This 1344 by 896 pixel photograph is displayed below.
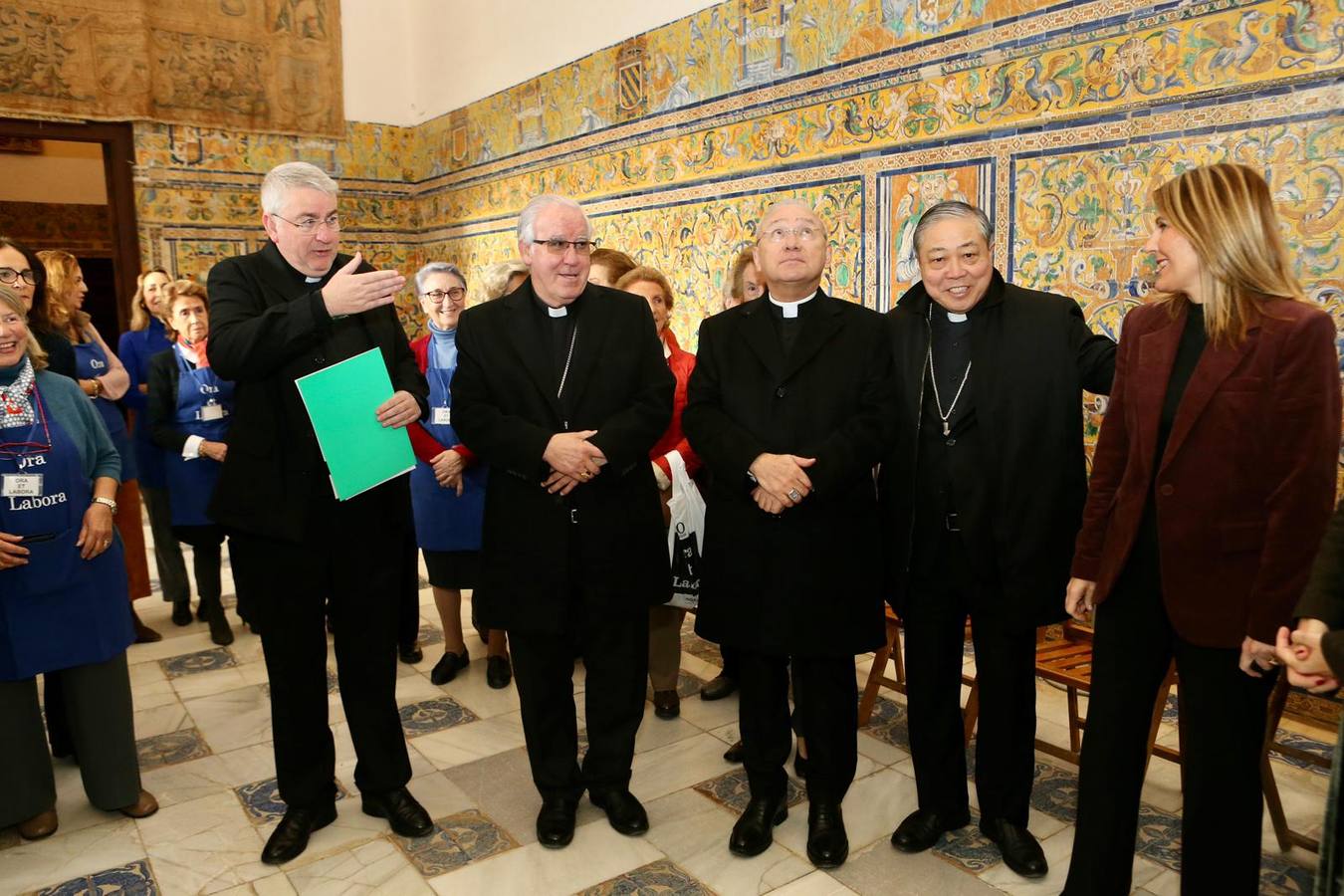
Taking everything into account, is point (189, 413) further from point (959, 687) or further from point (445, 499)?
point (959, 687)

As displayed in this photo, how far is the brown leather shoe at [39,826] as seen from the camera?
2.96 metres

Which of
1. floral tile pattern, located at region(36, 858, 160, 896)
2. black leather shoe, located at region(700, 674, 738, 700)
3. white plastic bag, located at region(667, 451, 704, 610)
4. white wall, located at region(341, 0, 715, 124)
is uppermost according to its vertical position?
white wall, located at region(341, 0, 715, 124)

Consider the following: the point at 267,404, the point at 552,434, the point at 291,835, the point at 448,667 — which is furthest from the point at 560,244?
the point at 448,667

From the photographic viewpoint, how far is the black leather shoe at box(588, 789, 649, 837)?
2914 mm

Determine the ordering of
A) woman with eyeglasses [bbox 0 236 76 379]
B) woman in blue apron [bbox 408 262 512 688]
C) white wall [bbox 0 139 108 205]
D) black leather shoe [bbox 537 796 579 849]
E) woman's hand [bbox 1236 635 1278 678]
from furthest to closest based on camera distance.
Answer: white wall [bbox 0 139 108 205] → woman in blue apron [bbox 408 262 512 688] → woman with eyeglasses [bbox 0 236 76 379] → black leather shoe [bbox 537 796 579 849] → woman's hand [bbox 1236 635 1278 678]

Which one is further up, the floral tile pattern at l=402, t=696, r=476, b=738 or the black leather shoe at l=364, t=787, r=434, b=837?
the black leather shoe at l=364, t=787, r=434, b=837

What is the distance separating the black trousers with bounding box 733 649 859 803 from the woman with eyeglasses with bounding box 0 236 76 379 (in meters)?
2.81

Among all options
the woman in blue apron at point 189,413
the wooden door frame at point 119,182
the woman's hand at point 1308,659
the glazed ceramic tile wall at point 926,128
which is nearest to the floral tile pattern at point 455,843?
the woman's hand at point 1308,659

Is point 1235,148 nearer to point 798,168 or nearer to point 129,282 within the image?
point 798,168

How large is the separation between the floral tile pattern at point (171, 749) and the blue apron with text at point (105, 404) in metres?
1.11

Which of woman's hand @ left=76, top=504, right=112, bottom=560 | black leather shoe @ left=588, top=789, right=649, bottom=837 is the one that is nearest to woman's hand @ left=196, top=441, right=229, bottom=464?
woman's hand @ left=76, top=504, right=112, bottom=560

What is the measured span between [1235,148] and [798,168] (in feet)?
7.63

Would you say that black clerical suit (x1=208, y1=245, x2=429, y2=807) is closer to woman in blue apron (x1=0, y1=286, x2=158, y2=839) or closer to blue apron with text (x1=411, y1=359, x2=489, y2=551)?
woman in blue apron (x1=0, y1=286, x2=158, y2=839)

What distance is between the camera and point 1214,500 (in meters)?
2.04
